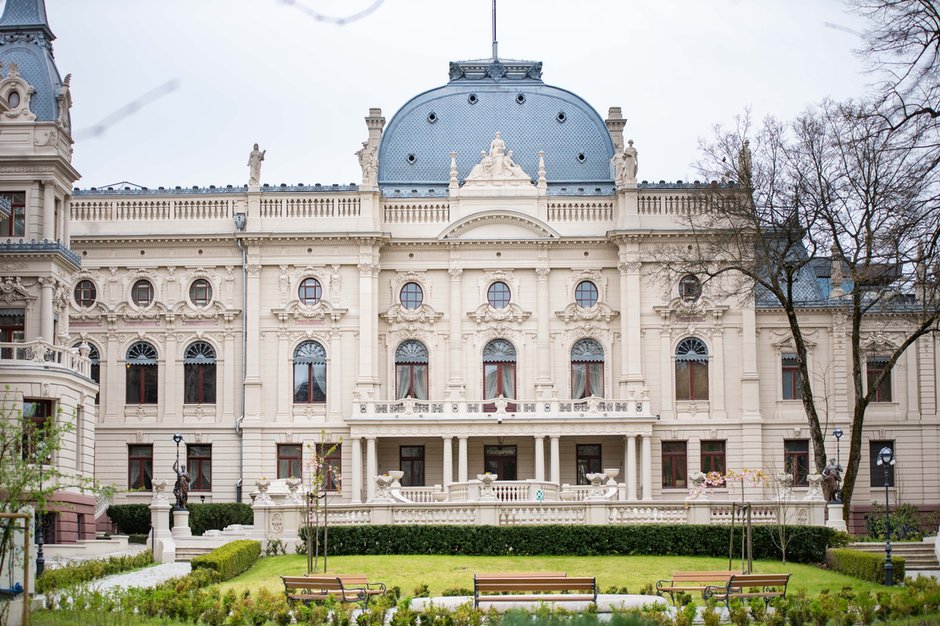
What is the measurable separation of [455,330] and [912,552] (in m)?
26.6

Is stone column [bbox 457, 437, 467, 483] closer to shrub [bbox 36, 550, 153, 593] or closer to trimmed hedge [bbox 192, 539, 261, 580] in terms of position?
trimmed hedge [bbox 192, 539, 261, 580]

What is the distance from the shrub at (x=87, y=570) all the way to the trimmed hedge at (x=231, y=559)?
2.42m

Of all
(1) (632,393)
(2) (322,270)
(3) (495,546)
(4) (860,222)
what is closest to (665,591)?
(3) (495,546)

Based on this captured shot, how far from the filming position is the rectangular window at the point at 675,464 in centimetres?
6462

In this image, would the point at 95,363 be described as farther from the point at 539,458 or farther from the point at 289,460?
the point at 539,458

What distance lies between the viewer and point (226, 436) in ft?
213

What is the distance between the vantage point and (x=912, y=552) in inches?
1735

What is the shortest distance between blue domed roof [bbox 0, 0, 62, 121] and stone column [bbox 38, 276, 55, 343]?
20.2 ft

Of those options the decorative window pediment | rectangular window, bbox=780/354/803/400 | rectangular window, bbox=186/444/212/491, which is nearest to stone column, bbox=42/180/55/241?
the decorative window pediment

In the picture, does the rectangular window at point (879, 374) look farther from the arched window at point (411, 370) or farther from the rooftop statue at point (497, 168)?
the arched window at point (411, 370)

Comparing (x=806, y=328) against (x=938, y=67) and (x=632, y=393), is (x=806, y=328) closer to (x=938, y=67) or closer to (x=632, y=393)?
(x=632, y=393)

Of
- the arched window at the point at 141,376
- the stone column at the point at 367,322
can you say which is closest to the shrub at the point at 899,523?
the stone column at the point at 367,322

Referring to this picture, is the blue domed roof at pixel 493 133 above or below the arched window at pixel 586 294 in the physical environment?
above

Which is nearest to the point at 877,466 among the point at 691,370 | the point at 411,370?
the point at 691,370
